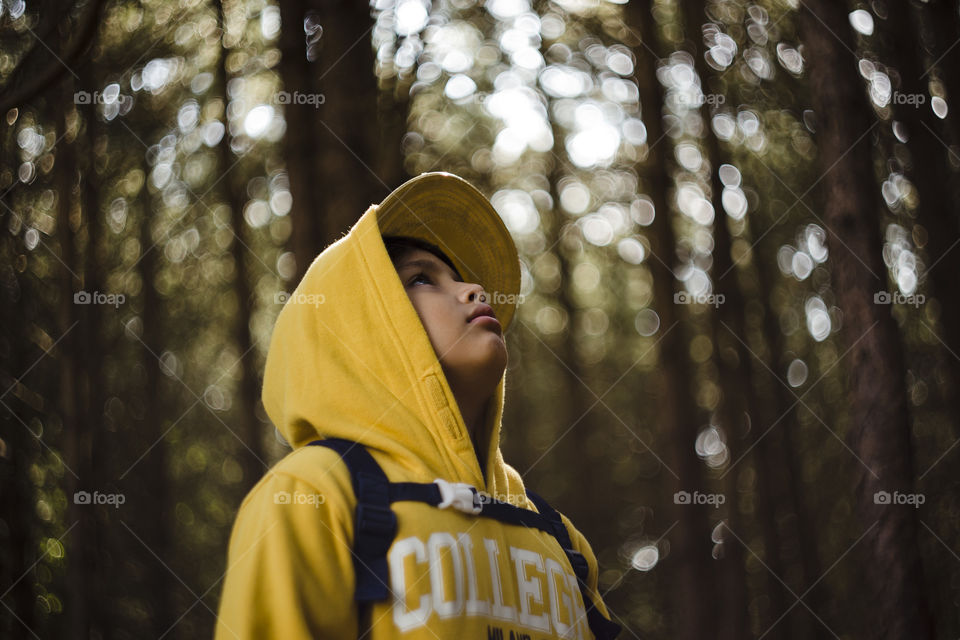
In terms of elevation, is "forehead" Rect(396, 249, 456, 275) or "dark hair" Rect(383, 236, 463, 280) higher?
"dark hair" Rect(383, 236, 463, 280)

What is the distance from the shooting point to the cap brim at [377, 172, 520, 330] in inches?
116

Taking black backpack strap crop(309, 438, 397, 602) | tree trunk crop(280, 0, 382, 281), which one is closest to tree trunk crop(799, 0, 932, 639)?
tree trunk crop(280, 0, 382, 281)

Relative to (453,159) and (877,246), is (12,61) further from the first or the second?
(453,159)

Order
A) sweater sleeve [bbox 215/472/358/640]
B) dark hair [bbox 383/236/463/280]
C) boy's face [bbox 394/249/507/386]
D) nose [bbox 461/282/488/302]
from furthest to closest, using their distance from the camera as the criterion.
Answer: dark hair [bbox 383/236/463/280], nose [bbox 461/282/488/302], boy's face [bbox 394/249/507/386], sweater sleeve [bbox 215/472/358/640]

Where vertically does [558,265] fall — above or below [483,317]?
below

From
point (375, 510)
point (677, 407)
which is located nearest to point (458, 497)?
point (375, 510)

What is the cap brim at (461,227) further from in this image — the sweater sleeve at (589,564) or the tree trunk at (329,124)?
the tree trunk at (329,124)

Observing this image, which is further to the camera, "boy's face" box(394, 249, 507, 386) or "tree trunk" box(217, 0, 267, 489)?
"tree trunk" box(217, 0, 267, 489)

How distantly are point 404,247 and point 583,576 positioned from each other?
119cm

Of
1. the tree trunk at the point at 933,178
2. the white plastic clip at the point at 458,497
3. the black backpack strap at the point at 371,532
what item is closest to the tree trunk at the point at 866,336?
the tree trunk at the point at 933,178

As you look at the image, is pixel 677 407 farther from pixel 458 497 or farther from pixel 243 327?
pixel 458 497

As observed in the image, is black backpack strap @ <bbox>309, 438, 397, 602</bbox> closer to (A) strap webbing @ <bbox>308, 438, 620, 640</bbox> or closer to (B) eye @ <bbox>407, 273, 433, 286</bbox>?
(A) strap webbing @ <bbox>308, 438, 620, 640</bbox>

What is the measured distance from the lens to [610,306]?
59.6 ft

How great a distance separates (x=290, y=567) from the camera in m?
1.95
